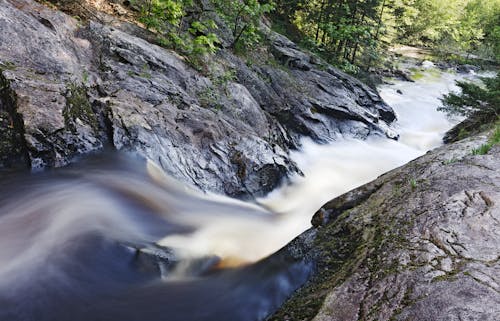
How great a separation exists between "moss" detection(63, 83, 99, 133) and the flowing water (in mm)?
699

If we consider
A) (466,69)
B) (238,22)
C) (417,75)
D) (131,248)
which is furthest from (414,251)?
(466,69)

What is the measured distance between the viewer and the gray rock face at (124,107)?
5344 mm

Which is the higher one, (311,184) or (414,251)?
(414,251)

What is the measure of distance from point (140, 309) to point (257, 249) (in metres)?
1.99

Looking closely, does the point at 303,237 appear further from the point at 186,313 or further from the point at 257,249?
the point at 186,313

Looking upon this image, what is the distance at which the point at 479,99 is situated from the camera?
11.4 m

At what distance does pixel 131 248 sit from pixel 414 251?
3041 mm

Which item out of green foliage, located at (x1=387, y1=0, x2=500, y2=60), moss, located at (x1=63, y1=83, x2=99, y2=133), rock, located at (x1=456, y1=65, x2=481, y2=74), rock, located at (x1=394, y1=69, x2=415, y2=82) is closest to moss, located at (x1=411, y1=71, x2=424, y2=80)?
rock, located at (x1=394, y1=69, x2=415, y2=82)

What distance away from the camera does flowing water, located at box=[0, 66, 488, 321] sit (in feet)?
11.5

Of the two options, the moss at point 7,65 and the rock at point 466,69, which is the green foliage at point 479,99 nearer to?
the moss at point 7,65

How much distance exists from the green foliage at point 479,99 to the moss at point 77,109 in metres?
11.0

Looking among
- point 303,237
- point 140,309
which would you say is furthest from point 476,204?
point 140,309

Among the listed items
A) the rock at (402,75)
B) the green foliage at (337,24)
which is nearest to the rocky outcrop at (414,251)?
the green foliage at (337,24)

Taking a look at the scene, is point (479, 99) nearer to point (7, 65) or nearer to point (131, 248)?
point (131, 248)
